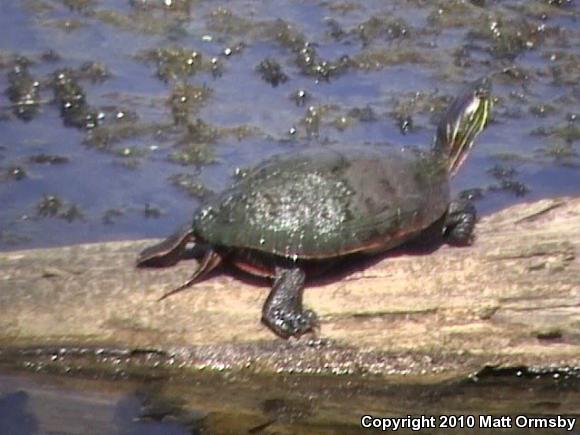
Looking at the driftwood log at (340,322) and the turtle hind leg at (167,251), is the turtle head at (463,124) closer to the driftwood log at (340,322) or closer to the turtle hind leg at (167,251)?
the driftwood log at (340,322)

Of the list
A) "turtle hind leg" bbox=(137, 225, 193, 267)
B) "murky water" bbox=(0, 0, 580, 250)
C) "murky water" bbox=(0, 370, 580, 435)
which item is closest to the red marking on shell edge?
"turtle hind leg" bbox=(137, 225, 193, 267)

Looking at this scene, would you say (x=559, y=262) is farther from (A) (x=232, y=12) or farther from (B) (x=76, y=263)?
(A) (x=232, y=12)

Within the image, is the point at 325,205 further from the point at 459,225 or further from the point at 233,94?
the point at 233,94

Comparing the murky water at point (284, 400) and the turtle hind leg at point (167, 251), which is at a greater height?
the turtle hind leg at point (167, 251)

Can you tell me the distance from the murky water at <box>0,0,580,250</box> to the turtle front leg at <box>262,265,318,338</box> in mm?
2140

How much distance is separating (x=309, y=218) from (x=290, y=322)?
1.46 ft

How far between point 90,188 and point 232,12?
2.89 m

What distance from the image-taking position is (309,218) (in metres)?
6.10

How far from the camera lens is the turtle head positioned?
22.4ft

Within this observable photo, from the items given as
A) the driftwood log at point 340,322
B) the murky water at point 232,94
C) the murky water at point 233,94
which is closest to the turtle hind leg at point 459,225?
the driftwood log at point 340,322

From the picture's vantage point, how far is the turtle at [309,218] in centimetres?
603

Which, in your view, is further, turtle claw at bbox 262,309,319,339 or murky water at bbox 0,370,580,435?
murky water at bbox 0,370,580,435

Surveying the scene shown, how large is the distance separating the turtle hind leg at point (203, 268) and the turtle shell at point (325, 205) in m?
0.10

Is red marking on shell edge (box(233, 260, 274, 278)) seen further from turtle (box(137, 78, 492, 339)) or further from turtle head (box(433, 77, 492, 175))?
turtle head (box(433, 77, 492, 175))
